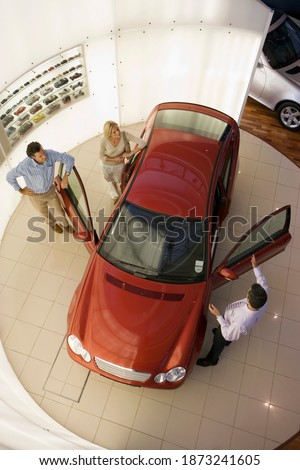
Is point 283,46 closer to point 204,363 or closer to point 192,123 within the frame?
point 192,123

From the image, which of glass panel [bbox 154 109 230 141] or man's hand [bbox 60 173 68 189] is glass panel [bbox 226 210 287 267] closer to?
glass panel [bbox 154 109 230 141]

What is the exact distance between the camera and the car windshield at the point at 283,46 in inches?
248

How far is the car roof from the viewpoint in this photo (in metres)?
4.19

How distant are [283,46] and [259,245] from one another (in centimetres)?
406

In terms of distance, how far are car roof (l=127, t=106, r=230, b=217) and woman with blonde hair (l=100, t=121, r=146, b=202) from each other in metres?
0.28

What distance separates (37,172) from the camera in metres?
4.32

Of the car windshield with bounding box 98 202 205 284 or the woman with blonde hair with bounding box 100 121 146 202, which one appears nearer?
the car windshield with bounding box 98 202 205 284

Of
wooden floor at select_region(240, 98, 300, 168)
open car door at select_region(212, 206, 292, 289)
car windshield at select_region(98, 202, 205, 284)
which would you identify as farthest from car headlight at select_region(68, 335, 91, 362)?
wooden floor at select_region(240, 98, 300, 168)

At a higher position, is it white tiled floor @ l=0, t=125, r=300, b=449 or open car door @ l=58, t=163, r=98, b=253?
open car door @ l=58, t=163, r=98, b=253

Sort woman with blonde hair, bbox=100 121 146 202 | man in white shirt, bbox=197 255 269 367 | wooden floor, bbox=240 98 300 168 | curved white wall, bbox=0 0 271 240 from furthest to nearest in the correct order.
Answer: wooden floor, bbox=240 98 300 168, woman with blonde hair, bbox=100 121 146 202, curved white wall, bbox=0 0 271 240, man in white shirt, bbox=197 255 269 367

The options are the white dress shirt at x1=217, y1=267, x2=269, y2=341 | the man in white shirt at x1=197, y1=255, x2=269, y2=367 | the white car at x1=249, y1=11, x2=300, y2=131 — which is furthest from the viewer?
the white car at x1=249, y1=11, x2=300, y2=131

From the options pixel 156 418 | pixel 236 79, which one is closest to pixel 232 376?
pixel 156 418

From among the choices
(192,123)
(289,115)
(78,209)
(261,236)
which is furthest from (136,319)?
(289,115)
